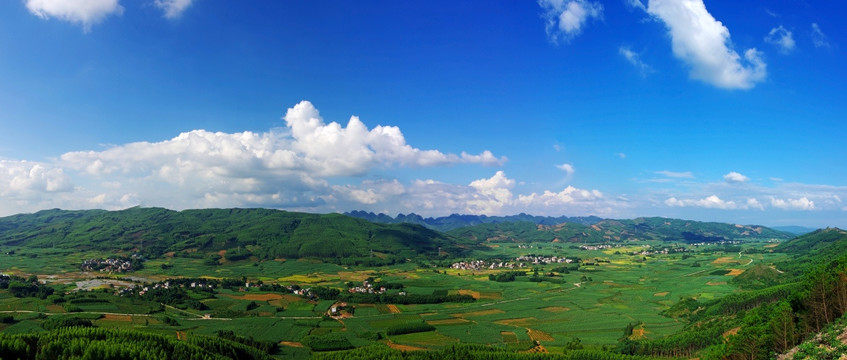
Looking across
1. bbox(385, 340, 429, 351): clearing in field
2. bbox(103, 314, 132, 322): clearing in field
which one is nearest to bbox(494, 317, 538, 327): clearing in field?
bbox(385, 340, 429, 351): clearing in field

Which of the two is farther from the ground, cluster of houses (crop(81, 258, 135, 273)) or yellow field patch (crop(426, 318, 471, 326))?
cluster of houses (crop(81, 258, 135, 273))

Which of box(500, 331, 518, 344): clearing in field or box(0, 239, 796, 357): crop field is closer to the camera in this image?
box(500, 331, 518, 344): clearing in field

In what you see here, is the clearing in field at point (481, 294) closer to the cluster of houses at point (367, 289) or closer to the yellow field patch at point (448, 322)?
the cluster of houses at point (367, 289)

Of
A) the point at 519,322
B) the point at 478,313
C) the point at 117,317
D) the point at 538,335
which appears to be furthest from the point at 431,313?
the point at 117,317

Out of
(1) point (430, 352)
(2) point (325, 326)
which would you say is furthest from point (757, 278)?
(2) point (325, 326)

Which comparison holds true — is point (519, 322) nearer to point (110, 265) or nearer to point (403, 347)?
point (403, 347)

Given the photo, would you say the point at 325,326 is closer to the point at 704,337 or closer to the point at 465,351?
the point at 465,351

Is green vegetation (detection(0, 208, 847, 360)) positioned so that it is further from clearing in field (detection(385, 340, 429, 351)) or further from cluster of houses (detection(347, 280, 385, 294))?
clearing in field (detection(385, 340, 429, 351))

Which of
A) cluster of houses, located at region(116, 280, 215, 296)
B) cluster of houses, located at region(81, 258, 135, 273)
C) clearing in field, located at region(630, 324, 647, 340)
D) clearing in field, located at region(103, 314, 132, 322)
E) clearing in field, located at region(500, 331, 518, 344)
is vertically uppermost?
cluster of houses, located at region(81, 258, 135, 273)
